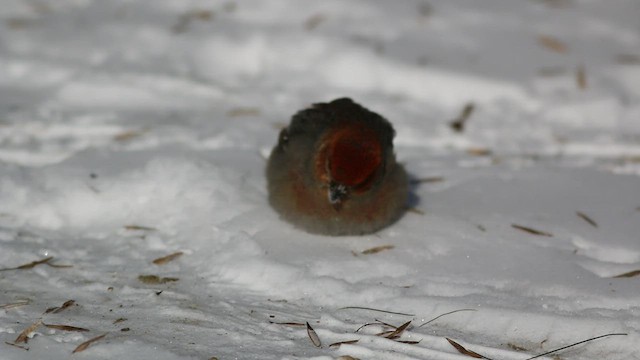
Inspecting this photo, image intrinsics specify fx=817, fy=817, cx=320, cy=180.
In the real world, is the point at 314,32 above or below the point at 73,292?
above

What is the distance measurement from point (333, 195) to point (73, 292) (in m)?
1.39

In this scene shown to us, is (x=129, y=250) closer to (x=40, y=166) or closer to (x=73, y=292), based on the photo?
(x=73, y=292)

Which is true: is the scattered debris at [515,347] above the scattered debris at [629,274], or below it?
below

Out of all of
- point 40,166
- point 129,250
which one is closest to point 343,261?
point 129,250

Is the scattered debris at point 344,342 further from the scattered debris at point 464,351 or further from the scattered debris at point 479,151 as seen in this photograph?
the scattered debris at point 479,151

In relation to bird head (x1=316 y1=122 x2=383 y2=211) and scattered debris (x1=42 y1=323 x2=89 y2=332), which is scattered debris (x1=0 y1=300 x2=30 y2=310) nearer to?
scattered debris (x1=42 y1=323 x2=89 y2=332)

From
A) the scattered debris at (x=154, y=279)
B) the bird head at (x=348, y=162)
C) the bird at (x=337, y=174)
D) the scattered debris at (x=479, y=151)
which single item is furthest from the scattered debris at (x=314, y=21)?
the scattered debris at (x=154, y=279)

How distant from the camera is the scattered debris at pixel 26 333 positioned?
3.18m

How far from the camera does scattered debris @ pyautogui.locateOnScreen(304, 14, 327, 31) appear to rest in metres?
7.14

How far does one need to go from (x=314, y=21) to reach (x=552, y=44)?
2.08m

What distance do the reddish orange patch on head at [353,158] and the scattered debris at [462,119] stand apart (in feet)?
6.48

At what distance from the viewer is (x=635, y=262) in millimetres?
4324

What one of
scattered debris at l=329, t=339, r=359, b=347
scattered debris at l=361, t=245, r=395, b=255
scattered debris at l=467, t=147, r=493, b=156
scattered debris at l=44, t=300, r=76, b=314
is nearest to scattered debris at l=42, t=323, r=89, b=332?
scattered debris at l=44, t=300, r=76, b=314

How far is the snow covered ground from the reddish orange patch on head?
44 centimetres
